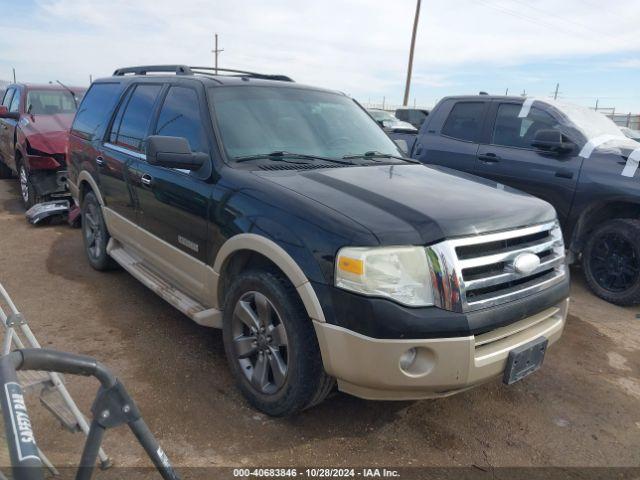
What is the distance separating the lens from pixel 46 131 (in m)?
7.12

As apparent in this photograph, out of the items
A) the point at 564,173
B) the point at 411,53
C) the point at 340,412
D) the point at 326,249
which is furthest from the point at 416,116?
the point at 326,249

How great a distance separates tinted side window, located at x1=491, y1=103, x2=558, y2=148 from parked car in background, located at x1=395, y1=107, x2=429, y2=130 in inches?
415

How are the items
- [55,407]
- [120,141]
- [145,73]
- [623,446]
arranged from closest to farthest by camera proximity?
[55,407], [623,446], [120,141], [145,73]

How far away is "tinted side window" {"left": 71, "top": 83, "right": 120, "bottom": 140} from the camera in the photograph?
4711mm

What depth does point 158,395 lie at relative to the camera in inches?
117

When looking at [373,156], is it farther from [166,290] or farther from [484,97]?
[484,97]

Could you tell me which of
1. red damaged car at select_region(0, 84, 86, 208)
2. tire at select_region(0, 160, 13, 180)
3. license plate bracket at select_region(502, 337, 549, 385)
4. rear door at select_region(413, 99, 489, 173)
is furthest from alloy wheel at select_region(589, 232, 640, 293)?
tire at select_region(0, 160, 13, 180)

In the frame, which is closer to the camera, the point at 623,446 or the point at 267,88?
the point at 623,446

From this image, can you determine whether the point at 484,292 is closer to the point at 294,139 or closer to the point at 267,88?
the point at 294,139

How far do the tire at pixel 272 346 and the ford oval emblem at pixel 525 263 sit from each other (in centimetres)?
108

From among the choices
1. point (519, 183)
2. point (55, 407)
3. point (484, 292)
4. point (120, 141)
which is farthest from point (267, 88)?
point (519, 183)

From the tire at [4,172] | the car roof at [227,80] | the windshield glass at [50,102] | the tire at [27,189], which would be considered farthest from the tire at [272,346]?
the tire at [4,172]

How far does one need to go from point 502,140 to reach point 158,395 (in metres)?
4.59

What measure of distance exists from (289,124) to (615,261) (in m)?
3.51
